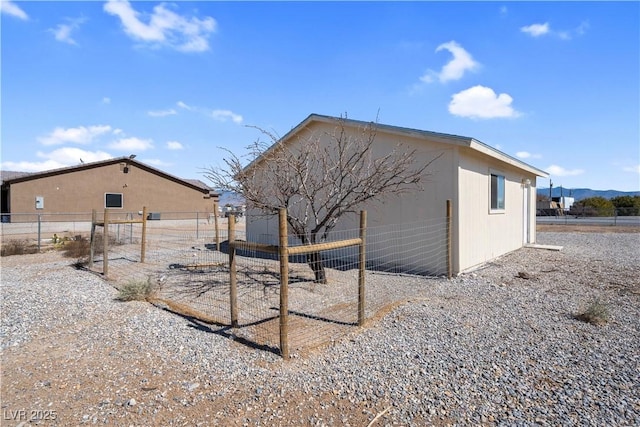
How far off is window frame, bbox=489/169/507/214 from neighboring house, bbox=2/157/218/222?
16.0 meters

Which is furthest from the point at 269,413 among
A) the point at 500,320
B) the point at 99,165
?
the point at 99,165

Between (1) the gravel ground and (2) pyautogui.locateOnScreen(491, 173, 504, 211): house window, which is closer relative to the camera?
(1) the gravel ground

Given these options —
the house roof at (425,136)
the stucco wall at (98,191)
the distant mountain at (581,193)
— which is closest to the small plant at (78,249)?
the house roof at (425,136)

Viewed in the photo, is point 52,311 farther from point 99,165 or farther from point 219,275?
point 99,165

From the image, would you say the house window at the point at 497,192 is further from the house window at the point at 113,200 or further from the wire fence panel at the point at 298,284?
the house window at the point at 113,200

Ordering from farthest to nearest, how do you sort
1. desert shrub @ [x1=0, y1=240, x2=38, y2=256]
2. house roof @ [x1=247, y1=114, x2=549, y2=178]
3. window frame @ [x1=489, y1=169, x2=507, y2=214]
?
desert shrub @ [x1=0, y1=240, x2=38, y2=256]
window frame @ [x1=489, y1=169, x2=507, y2=214]
house roof @ [x1=247, y1=114, x2=549, y2=178]

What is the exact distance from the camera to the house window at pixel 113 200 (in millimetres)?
24942

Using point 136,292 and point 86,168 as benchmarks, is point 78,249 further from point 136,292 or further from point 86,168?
point 86,168

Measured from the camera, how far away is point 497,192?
32.5 feet

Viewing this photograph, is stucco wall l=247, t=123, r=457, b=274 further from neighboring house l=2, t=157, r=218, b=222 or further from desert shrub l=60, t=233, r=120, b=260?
neighboring house l=2, t=157, r=218, b=222

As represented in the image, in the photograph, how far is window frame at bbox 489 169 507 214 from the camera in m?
9.38

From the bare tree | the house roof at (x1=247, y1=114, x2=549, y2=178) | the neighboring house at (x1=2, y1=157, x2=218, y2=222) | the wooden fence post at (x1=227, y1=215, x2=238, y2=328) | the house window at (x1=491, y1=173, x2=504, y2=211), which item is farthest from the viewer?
the neighboring house at (x1=2, y1=157, x2=218, y2=222)

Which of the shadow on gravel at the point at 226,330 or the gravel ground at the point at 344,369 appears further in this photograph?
the shadow on gravel at the point at 226,330

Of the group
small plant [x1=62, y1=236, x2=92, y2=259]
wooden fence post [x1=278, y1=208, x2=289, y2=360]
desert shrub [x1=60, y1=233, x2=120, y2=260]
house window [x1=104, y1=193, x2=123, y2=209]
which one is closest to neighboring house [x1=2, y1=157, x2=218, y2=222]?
house window [x1=104, y1=193, x2=123, y2=209]
